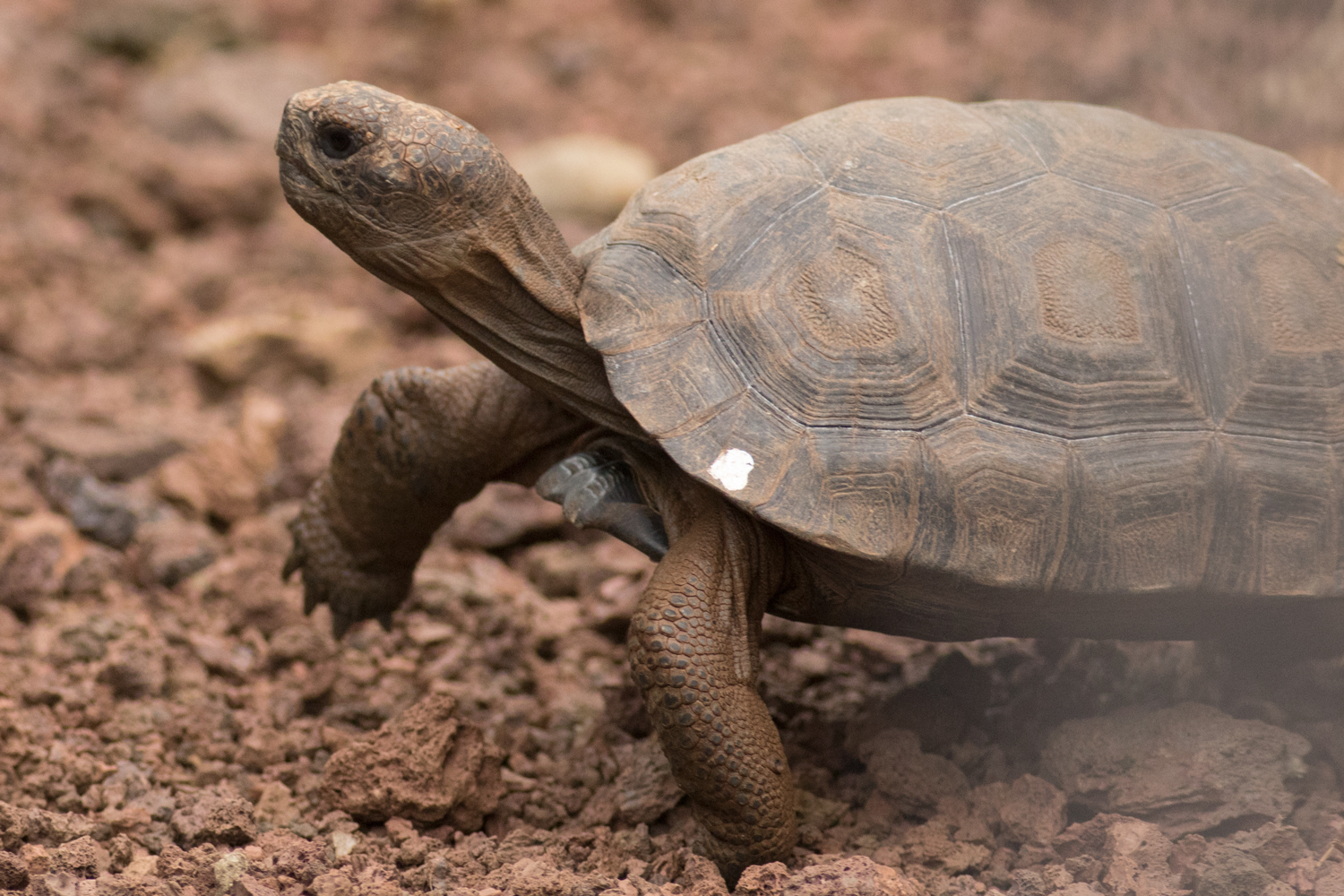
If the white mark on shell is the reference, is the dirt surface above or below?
below

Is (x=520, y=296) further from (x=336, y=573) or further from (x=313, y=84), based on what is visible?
(x=313, y=84)

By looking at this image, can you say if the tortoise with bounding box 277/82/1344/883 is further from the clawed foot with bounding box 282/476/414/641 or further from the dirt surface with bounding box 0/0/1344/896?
the clawed foot with bounding box 282/476/414/641

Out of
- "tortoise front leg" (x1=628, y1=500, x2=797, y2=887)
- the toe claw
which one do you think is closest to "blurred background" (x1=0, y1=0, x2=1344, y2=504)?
the toe claw

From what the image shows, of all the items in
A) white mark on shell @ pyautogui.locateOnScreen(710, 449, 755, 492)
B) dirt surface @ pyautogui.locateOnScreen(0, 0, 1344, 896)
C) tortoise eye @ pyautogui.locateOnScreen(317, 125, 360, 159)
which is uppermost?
tortoise eye @ pyautogui.locateOnScreen(317, 125, 360, 159)

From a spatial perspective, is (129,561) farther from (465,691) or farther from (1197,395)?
(1197,395)

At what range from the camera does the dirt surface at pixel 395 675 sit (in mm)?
2543

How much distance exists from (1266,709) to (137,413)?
4106 millimetres

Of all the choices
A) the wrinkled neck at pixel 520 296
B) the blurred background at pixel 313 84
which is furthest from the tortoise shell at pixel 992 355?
the blurred background at pixel 313 84

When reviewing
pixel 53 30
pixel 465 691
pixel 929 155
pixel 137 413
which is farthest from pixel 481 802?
pixel 53 30

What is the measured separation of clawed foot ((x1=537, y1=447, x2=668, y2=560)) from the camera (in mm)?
2693

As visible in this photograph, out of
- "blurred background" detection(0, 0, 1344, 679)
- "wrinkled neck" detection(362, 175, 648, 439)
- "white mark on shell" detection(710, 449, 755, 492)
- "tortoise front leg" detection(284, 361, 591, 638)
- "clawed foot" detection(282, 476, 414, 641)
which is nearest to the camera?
"white mark on shell" detection(710, 449, 755, 492)

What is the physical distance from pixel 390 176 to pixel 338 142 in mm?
163

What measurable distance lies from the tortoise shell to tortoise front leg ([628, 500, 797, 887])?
0.79 ft

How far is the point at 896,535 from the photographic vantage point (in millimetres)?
2438
